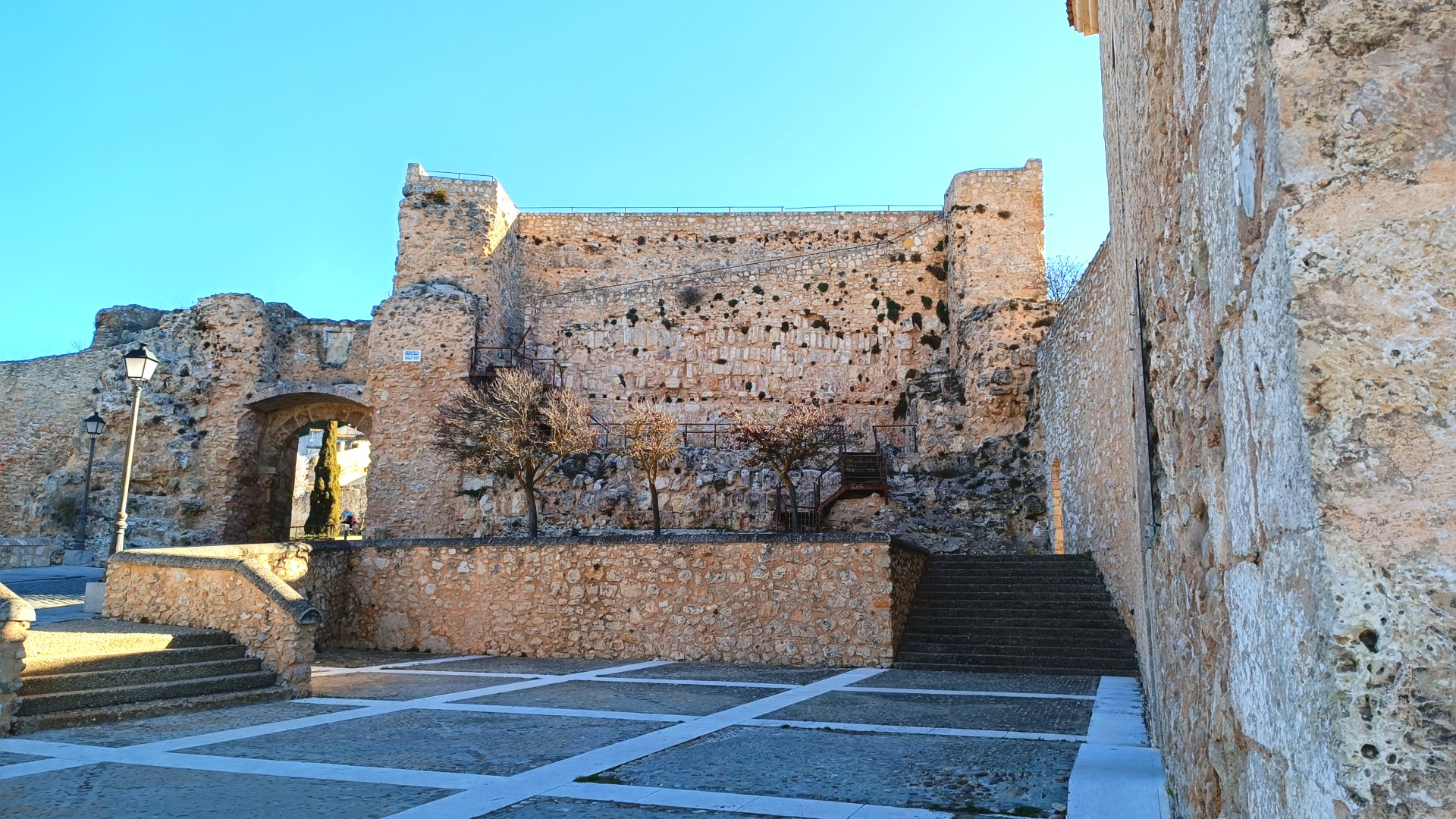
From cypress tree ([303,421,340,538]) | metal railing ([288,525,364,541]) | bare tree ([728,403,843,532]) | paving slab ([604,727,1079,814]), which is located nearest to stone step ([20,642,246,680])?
paving slab ([604,727,1079,814])

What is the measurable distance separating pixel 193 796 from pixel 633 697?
431cm

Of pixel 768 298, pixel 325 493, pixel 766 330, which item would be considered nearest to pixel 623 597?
pixel 766 330

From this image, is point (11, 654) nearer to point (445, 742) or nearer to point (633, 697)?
point (445, 742)

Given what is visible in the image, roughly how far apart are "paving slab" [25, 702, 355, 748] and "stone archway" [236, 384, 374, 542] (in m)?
14.6

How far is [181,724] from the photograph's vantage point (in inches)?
288

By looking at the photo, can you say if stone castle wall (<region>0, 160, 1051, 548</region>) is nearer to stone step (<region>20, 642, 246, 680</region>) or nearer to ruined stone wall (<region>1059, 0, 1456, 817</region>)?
stone step (<region>20, 642, 246, 680</region>)

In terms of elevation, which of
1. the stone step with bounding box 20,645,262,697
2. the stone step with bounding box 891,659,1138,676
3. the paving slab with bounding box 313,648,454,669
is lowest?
the paving slab with bounding box 313,648,454,669

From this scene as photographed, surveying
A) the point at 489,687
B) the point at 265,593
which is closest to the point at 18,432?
the point at 265,593

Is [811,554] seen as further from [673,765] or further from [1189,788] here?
[1189,788]

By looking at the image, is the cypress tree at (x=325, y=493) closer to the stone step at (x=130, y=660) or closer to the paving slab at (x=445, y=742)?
the stone step at (x=130, y=660)

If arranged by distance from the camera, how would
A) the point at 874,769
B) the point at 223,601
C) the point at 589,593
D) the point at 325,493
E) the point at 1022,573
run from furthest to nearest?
the point at 325,493 → the point at 1022,573 → the point at 589,593 → the point at 223,601 → the point at 874,769

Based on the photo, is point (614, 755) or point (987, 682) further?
point (987, 682)

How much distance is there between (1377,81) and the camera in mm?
1269

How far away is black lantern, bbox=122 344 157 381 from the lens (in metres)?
10.8
